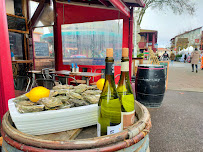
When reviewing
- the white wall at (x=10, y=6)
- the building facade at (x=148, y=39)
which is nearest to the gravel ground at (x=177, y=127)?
the white wall at (x=10, y=6)

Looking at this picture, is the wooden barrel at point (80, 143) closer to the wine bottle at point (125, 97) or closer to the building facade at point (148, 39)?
the wine bottle at point (125, 97)

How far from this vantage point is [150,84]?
9.36 feet

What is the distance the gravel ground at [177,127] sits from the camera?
1901 millimetres

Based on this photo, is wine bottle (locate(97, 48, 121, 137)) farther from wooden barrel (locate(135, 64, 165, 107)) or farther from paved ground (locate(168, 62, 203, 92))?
paved ground (locate(168, 62, 203, 92))

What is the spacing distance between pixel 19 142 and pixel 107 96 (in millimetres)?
447

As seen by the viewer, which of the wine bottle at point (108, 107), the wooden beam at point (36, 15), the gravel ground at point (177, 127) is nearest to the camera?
the wine bottle at point (108, 107)

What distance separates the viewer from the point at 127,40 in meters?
5.21

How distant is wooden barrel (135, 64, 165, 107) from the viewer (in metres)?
2.81

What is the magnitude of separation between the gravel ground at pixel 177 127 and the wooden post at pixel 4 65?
191cm

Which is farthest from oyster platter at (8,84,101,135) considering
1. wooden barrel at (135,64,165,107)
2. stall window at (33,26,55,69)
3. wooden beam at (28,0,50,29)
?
stall window at (33,26,55,69)

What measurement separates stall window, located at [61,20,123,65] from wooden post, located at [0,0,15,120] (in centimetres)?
423

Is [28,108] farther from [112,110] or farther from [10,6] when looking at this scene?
[10,6]

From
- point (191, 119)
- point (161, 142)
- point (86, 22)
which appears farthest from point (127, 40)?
point (161, 142)

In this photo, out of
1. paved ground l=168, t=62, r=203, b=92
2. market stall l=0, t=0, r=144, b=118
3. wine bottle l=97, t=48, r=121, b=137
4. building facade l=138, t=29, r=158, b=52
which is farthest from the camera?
building facade l=138, t=29, r=158, b=52
